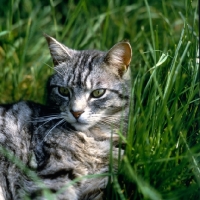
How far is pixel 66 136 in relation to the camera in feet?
10.2

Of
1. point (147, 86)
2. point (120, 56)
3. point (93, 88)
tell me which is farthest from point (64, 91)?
point (147, 86)

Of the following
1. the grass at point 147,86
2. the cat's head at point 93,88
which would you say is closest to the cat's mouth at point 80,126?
the cat's head at point 93,88

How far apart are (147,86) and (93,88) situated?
339 mm

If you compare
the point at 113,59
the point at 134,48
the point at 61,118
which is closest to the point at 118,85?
the point at 113,59

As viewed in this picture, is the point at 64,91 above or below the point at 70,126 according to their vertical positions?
above

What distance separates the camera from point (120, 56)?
3.16 meters

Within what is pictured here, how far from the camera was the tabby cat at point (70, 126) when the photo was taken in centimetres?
295

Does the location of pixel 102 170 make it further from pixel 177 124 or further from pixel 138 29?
pixel 138 29

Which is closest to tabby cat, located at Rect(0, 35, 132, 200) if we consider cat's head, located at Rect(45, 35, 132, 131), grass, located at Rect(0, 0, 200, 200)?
cat's head, located at Rect(45, 35, 132, 131)

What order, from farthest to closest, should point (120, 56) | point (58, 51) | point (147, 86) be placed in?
1. point (58, 51)
2. point (120, 56)
3. point (147, 86)

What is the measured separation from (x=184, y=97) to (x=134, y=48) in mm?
1215

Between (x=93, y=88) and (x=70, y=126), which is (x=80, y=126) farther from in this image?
(x=93, y=88)

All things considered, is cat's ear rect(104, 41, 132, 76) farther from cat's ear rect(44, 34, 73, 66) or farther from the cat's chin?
the cat's chin

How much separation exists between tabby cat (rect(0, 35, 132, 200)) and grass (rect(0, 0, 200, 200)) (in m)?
0.13
